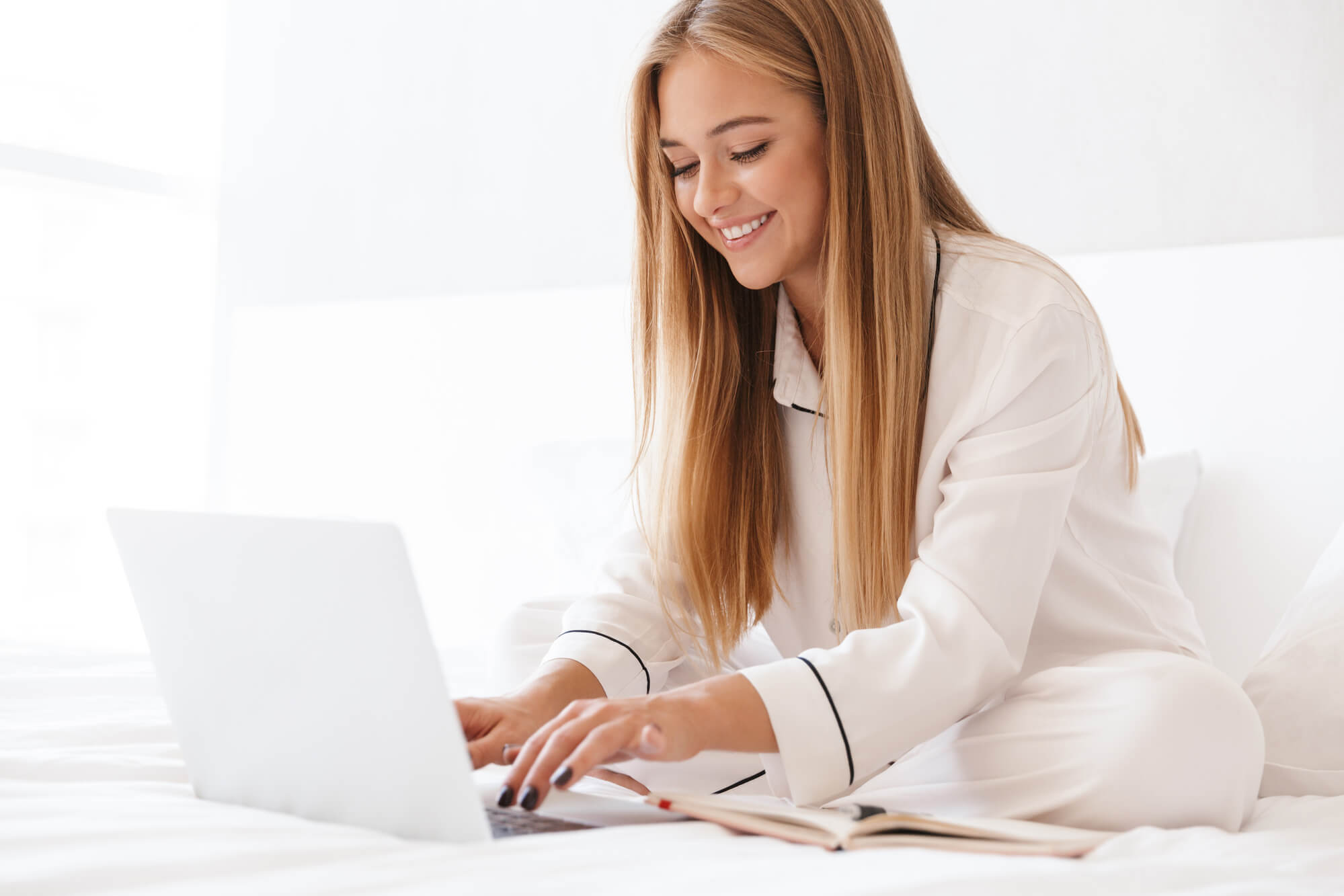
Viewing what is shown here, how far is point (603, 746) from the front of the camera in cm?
90

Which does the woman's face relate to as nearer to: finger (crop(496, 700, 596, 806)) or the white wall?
the white wall

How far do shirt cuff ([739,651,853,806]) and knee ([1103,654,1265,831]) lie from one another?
0.69 feet

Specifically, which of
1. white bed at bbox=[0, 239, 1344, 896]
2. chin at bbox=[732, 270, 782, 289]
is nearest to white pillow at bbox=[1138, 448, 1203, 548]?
white bed at bbox=[0, 239, 1344, 896]

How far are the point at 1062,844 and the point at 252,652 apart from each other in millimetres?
560

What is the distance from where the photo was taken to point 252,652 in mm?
873

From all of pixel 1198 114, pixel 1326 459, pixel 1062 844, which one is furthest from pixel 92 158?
pixel 1062 844

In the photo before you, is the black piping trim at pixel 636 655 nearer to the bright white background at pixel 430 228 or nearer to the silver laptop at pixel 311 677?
the silver laptop at pixel 311 677

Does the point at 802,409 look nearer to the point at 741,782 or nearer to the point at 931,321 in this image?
the point at 931,321

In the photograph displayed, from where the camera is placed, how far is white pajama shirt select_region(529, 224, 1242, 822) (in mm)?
1051

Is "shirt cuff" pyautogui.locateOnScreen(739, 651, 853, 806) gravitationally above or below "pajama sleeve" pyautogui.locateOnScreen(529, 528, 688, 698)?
above

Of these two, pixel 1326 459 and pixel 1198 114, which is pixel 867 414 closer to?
pixel 1326 459

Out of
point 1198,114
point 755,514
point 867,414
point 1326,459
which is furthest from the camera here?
point 1198,114

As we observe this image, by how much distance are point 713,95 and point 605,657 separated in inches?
23.1

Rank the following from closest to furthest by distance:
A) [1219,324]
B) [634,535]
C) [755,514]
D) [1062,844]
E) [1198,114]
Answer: [1062,844], [755,514], [634,535], [1219,324], [1198,114]
